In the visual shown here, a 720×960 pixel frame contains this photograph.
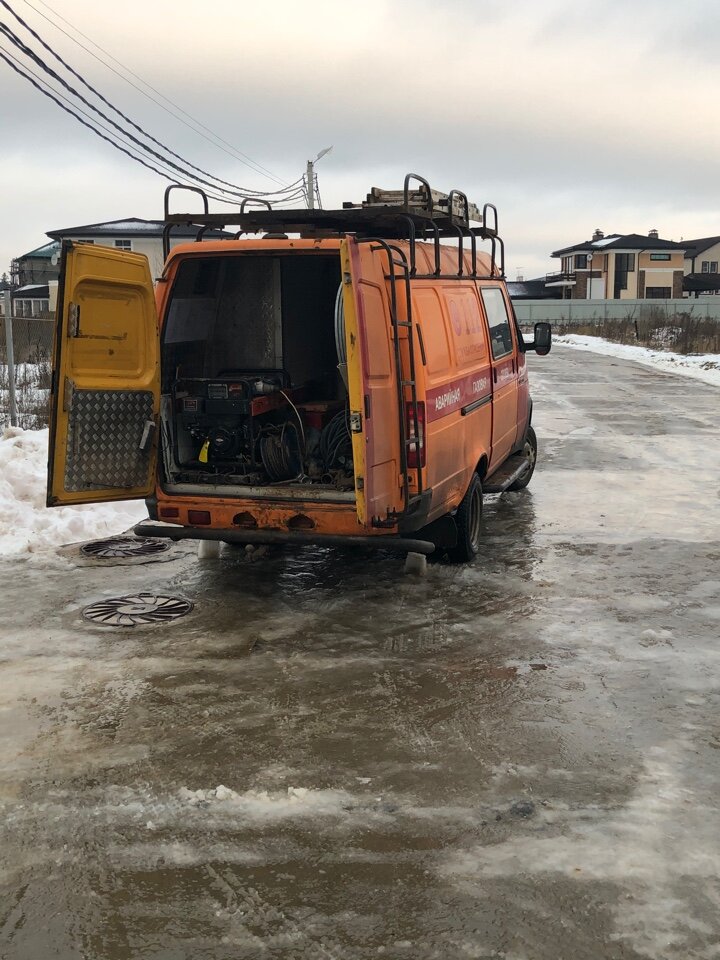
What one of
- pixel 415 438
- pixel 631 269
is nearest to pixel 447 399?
pixel 415 438

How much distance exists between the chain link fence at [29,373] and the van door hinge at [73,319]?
21.7ft

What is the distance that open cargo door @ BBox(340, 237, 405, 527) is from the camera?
5.89 m

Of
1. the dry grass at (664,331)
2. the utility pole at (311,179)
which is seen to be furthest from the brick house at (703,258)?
the utility pole at (311,179)

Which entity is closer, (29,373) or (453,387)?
(453,387)

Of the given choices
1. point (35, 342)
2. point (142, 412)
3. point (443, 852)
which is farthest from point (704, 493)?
point (35, 342)

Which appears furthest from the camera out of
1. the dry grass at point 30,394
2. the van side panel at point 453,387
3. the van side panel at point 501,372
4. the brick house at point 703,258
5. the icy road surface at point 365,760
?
the brick house at point 703,258

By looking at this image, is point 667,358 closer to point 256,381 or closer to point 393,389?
point 256,381

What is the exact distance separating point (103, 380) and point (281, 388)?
1.96 meters

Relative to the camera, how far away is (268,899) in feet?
11.0

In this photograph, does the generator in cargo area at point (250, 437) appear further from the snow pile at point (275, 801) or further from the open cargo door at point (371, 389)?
the snow pile at point (275, 801)

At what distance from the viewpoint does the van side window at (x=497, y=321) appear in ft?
29.1

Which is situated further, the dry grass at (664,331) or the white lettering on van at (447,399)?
the dry grass at (664,331)

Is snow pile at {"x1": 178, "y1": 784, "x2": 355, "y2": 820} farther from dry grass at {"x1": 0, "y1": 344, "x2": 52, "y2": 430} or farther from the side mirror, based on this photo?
dry grass at {"x1": 0, "y1": 344, "x2": 52, "y2": 430}

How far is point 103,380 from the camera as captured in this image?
644cm
